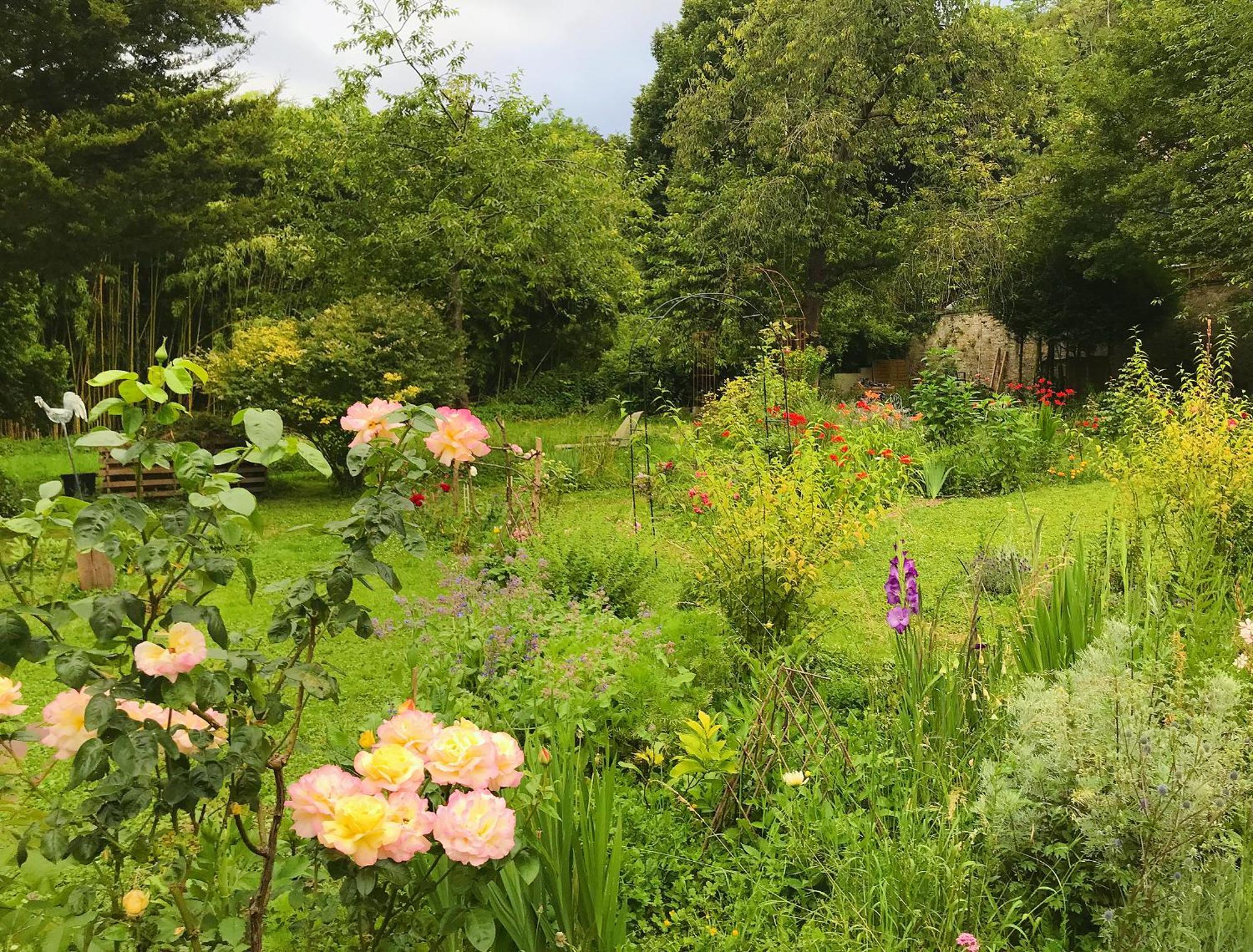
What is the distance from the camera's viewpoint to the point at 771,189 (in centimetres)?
1227

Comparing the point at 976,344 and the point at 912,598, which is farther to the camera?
the point at 976,344

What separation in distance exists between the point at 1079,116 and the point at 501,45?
8207 millimetres

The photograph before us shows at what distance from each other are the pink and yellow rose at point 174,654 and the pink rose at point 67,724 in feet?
0.44

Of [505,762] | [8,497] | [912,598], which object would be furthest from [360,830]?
[8,497]

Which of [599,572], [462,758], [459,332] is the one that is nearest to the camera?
[462,758]

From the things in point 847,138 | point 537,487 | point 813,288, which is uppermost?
point 847,138

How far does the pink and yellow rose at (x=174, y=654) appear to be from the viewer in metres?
1.07

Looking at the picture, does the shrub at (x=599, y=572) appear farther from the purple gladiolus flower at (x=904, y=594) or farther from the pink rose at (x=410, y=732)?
the pink rose at (x=410, y=732)

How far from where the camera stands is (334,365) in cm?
782

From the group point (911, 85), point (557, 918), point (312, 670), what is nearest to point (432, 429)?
point (312, 670)

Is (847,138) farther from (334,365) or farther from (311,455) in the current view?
(311,455)

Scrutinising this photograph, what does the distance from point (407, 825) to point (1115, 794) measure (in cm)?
137

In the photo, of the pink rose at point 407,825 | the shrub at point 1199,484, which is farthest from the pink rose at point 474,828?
the shrub at point 1199,484

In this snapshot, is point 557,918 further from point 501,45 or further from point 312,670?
point 501,45
